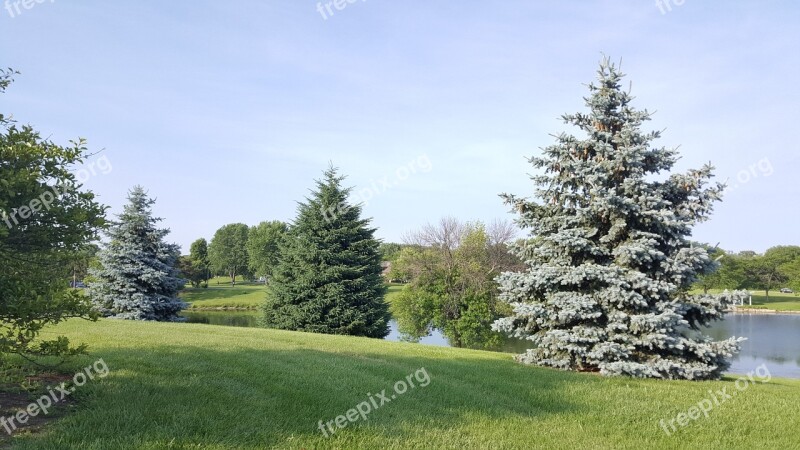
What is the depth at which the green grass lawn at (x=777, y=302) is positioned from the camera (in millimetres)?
68931

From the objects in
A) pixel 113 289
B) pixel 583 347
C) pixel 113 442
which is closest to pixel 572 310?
pixel 583 347

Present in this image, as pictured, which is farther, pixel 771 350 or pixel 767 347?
pixel 767 347

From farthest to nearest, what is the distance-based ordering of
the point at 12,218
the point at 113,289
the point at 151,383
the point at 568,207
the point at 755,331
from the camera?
1. the point at 755,331
2. the point at 113,289
3. the point at 568,207
4. the point at 151,383
5. the point at 12,218

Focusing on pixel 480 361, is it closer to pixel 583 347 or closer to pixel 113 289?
pixel 583 347

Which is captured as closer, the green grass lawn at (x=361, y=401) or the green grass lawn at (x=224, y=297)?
the green grass lawn at (x=361, y=401)

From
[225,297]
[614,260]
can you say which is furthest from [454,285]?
[225,297]

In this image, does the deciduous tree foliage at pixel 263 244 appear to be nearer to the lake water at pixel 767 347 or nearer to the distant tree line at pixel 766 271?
the lake water at pixel 767 347

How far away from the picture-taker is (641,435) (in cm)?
643

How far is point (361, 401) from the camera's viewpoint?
6676 millimetres

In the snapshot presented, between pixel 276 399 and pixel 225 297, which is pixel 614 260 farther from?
pixel 225 297

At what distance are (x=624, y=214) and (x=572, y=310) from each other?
236cm

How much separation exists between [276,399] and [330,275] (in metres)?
18.7

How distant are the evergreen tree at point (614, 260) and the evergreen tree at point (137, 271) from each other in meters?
20.4

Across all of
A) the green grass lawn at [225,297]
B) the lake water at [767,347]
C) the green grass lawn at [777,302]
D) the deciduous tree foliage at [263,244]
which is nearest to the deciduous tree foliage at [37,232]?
the lake water at [767,347]
